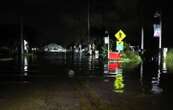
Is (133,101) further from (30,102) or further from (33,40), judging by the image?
(33,40)

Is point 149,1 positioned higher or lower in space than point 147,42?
higher

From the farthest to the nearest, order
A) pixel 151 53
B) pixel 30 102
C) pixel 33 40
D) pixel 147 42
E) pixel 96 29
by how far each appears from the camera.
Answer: pixel 33 40
pixel 96 29
pixel 147 42
pixel 151 53
pixel 30 102

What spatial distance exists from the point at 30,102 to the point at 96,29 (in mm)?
103751

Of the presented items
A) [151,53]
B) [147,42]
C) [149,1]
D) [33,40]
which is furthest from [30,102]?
[33,40]

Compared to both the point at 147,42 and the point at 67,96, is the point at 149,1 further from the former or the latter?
the point at 67,96

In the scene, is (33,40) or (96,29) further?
(33,40)

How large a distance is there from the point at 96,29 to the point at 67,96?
335 feet

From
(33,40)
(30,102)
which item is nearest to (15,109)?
(30,102)

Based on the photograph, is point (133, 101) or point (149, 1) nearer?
point (133, 101)

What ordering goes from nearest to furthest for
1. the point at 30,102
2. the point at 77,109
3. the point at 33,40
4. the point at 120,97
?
the point at 77,109, the point at 30,102, the point at 120,97, the point at 33,40

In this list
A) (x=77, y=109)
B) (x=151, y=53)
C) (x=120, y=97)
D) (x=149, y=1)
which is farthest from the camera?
(x=149, y=1)

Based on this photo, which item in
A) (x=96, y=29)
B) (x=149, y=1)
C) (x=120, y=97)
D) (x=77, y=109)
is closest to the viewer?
(x=77, y=109)

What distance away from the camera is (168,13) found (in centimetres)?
7194

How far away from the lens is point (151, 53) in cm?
6212
